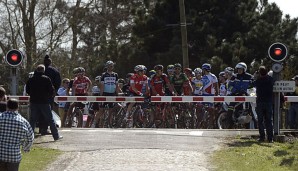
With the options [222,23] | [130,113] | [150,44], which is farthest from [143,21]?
[130,113]

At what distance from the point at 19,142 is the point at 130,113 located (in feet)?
37.5

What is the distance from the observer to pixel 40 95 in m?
16.6

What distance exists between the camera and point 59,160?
14.2 m

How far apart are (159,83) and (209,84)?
1.50 m

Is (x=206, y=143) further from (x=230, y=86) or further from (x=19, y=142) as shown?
(x=19, y=142)

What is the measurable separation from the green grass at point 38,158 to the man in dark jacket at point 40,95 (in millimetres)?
1168

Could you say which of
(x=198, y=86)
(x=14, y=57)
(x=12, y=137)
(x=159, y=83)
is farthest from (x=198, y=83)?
(x=12, y=137)

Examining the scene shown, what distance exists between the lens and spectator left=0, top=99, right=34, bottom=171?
34.0 ft

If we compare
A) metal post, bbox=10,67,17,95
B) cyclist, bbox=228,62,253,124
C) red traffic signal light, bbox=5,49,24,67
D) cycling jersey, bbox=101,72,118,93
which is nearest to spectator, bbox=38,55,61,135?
red traffic signal light, bbox=5,49,24,67

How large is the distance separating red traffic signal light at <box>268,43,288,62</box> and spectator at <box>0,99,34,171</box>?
856 centimetres

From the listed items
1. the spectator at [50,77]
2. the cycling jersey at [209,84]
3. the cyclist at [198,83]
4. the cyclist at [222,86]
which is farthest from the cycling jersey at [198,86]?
the spectator at [50,77]

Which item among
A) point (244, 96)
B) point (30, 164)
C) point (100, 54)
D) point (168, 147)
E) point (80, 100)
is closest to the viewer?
point (30, 164)

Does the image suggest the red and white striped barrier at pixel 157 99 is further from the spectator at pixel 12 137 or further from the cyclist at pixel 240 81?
the spectator at pixel 12 137

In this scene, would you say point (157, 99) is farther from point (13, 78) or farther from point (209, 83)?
point (13, 78)
